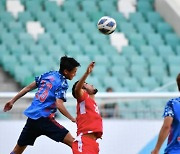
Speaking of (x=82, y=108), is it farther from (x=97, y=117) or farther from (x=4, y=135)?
→ (x=4, y=135)

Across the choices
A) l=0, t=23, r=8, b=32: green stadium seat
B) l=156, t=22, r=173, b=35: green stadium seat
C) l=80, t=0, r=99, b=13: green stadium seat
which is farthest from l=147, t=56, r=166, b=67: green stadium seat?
l=0, t=23, r=8, b=32: green stadium seat

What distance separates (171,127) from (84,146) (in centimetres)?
136

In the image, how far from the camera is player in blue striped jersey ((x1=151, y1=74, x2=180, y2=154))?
659cm

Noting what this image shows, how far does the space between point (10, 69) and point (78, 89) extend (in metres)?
7.66

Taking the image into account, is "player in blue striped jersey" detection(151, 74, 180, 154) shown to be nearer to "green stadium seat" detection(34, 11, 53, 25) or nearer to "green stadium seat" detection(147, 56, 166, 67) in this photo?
"green stadium seat" detection(147, 56, 166, 67)

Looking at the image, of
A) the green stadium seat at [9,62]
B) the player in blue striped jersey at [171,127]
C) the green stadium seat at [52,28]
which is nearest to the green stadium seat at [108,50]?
the green stadium seat at [52,28]

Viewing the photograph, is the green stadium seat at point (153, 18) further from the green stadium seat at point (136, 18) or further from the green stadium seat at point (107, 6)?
the green stadium seat at point (107, 6)

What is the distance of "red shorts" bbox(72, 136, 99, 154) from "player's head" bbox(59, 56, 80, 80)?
0.96 m

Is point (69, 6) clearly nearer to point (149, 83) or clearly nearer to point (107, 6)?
point (107, 6)

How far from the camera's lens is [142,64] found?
16344 mm

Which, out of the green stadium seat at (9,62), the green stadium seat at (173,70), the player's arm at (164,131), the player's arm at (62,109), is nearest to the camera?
the player's arm at (164,131)

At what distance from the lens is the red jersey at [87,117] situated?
8.05 meters

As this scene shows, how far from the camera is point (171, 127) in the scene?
6.87 metres

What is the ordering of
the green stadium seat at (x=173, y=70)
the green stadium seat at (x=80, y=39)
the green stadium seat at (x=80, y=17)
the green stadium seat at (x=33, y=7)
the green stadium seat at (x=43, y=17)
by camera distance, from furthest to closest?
1. the green stadium seat at (x=80, y=17)
2. the green stadium seat at (x=33, y=7)
3. the green stadium seat at (x=43, y=17)
4. the green stadium seat at (x=80, y=39)
5. the green stadium seat at (x=173, y=70)
